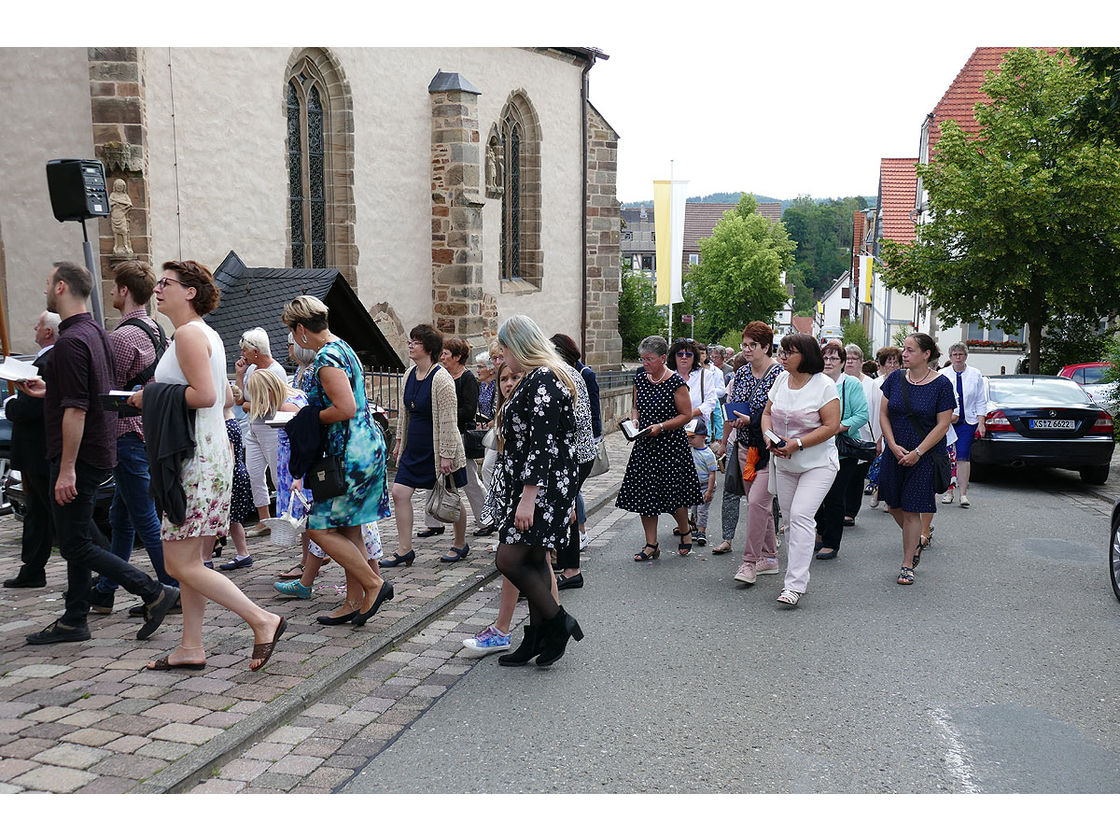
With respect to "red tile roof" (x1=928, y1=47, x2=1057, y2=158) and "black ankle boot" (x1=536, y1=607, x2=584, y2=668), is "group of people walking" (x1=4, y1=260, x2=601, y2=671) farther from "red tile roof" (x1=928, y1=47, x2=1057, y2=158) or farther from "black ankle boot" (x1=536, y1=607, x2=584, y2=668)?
"red tile roof" (x1=928, y1=47, x2=1057, y2=158)

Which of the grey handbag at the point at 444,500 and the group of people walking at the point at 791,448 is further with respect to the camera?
the grey handbag at the point at 444,500

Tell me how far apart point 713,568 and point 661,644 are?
88.5 inches

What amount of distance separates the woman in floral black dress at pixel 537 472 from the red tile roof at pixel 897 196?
4469 cm

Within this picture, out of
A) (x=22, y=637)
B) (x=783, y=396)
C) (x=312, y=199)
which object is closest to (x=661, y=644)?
(x=783, y=396)

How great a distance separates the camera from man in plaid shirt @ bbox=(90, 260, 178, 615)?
580cm

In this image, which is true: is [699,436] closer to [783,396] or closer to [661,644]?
[783,396]

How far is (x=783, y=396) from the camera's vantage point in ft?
23.4

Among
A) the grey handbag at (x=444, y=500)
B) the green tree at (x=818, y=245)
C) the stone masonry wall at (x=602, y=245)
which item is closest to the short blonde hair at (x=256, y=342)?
the grey handbag at (x=444, y=500)

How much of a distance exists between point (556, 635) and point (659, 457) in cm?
308

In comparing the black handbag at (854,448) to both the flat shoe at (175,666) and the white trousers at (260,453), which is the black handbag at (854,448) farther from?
the flat shoe at (175,666)

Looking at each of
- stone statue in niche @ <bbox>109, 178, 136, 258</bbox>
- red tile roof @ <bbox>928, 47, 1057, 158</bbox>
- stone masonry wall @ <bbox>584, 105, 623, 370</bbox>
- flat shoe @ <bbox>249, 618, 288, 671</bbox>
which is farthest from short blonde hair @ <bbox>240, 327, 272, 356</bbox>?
red tile roof @ <bbox>928, 47, 1057, 158</bbox>

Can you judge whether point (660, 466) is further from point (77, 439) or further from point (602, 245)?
point (602, 245)

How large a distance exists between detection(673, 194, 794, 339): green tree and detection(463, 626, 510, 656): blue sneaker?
66.2 meters

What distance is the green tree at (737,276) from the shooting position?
232ft
